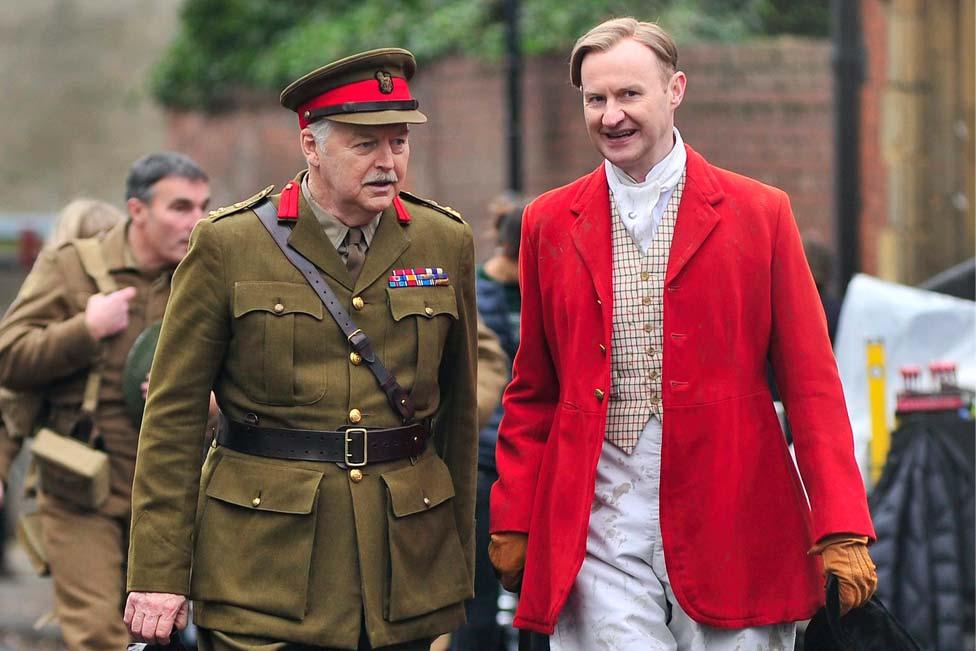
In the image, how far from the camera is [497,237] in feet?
24.8

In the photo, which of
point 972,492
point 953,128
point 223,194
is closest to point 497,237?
point 972,492

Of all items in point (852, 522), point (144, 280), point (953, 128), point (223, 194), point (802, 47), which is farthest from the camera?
point (223, 194)

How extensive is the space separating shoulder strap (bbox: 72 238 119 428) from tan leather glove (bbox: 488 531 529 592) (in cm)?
217

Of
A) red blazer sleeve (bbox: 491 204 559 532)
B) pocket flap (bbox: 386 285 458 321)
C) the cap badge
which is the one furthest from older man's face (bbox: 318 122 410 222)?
red blazer sleeve (bbox: 491 204 559 532)

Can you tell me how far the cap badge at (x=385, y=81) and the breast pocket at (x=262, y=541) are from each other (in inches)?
39.8

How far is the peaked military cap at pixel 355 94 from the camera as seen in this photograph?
457cm

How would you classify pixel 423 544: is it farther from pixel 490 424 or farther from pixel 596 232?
pixel 490 424

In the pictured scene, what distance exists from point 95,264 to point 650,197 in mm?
2677

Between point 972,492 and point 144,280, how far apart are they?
11.6 feet

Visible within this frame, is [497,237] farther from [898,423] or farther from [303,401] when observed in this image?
[303,401]

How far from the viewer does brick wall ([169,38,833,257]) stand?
13766 mm

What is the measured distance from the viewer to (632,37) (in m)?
4.48

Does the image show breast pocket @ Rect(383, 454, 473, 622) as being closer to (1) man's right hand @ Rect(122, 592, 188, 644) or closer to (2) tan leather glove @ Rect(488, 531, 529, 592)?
(2) tan leather glove @ Rect(488, 531, 529, 592)

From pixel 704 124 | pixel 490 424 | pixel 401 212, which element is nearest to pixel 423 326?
pixel 401 212
